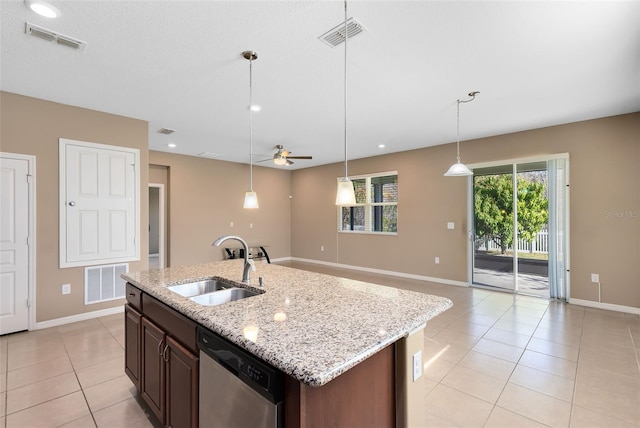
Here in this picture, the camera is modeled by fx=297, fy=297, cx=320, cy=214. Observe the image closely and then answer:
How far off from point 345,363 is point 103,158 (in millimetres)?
4197

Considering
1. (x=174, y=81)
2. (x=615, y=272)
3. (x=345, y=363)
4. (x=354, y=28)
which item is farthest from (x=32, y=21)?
(x=615, y=272)

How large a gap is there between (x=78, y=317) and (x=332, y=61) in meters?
4.17

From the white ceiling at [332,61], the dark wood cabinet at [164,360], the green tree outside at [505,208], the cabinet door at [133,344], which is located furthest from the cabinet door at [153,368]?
the green tree outside at [505,208]

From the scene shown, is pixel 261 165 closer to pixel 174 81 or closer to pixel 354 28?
pixel 174 81

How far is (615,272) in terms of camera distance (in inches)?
156

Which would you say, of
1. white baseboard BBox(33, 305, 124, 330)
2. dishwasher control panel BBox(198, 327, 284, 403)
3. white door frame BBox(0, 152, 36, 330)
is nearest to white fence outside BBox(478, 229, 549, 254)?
dishwasher control panel BBox(198, 327, 284, 403)

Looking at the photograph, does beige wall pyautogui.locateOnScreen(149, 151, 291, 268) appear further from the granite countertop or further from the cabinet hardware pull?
the cabinet hardware pull

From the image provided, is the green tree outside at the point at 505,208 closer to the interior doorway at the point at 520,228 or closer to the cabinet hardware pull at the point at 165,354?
the interior doorway at the point at 520,228

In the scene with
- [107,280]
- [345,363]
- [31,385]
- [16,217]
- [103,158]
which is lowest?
[31,385]

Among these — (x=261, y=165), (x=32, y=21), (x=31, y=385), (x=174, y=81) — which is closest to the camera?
(x=32, y=21)

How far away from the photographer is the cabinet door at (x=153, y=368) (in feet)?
5.68

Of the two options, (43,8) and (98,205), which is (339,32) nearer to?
(43,8)

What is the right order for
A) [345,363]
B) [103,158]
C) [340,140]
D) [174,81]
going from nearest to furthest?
[345,363], [174,81], [103,158], [340,140]

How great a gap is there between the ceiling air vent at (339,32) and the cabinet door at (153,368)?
2.27 m
